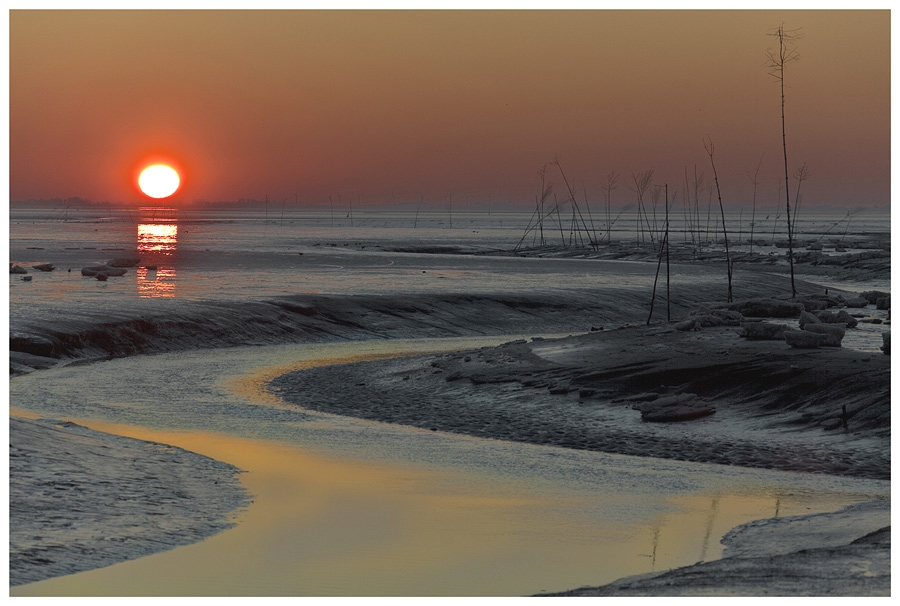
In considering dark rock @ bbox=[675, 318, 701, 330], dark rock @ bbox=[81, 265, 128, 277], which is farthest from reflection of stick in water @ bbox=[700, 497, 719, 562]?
dark rock @ bbox=[81, 265, 128, 277]

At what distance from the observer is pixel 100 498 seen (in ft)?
36.1

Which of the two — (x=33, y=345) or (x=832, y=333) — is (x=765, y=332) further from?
(x=33, y=345)

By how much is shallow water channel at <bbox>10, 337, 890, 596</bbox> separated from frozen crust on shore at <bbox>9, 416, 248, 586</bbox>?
272mm

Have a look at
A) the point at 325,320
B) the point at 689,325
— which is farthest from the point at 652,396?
the point at 325,320

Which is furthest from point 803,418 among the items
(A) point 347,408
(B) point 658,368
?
(A) point 347,408

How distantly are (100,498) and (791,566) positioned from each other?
6.56 m

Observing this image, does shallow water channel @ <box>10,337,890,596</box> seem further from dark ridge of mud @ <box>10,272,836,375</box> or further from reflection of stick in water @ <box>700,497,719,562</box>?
dark ridge of mud @ <box>10,272,836,375</box>

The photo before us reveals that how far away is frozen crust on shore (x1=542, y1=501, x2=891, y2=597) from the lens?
24.8 feet

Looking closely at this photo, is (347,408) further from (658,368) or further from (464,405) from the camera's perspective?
(658,368)

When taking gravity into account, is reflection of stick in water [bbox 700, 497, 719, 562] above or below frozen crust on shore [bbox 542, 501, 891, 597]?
below

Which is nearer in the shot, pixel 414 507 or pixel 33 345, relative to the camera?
pixel 414 507

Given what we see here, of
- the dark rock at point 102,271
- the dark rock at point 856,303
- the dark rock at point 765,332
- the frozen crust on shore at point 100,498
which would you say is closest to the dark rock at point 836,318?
the dark rock at point 765,332

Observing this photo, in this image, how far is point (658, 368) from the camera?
18.8 m

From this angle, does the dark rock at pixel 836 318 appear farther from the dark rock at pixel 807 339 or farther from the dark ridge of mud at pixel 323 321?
the dark ridge of mud at pixel 323 321
